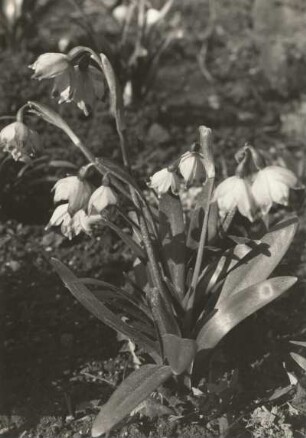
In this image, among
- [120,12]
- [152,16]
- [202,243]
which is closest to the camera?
[202,243]

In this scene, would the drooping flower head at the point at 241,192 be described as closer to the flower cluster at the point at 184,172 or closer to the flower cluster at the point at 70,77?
the flower cluster at the point at 184,172

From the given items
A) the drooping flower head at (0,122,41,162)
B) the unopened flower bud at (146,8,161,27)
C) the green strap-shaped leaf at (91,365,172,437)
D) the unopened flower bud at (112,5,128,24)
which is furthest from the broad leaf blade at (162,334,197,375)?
the unopened flower bud at (112,5,128,24)

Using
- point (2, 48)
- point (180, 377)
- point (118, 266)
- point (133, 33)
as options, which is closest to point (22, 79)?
point (2, 48)

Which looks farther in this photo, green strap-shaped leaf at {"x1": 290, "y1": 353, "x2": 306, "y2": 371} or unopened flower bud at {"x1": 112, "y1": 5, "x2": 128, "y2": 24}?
unopened flower bud at {"x1": 112, "y1": 5, "x2": 128, "y2": 24}

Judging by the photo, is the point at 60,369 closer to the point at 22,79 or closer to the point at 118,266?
the point at 118,266

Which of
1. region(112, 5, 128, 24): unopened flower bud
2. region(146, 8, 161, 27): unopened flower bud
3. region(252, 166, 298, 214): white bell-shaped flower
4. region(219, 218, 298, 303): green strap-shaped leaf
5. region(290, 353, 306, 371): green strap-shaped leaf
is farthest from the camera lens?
region(112, 5, 128, 24): unopened flower bud

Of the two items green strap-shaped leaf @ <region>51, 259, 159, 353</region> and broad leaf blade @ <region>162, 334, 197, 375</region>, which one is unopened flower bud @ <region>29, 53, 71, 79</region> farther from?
broad leaf blade @ <region>162, 334, 197, 375</region>

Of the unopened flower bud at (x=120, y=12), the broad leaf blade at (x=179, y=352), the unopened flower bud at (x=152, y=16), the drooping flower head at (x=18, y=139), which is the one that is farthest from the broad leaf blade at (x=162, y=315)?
the unopened flower bud at (x=120, y=12)

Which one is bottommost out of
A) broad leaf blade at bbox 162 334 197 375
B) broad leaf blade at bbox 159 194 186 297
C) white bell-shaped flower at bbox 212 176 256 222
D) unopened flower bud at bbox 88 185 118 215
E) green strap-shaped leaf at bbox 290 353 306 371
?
green strap-shaped leaf at bbox 290 353 306 371

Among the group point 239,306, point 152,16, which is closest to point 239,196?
point 239,306

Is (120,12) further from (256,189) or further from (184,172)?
(256,189)
